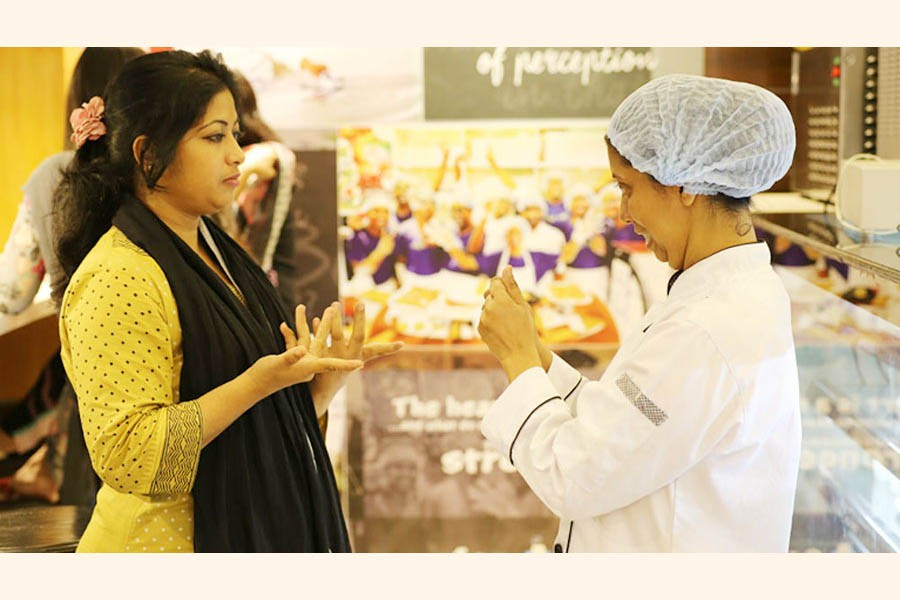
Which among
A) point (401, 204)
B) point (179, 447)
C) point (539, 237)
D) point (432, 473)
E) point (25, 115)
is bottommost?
point (432, 473)

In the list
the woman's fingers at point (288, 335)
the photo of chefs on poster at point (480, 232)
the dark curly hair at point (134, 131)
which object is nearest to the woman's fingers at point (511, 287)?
the woman's fingers at point (288, 335)

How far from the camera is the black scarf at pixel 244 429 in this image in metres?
1.89

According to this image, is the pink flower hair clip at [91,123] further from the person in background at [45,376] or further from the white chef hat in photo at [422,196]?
the white chef hat in photo at [422,196]

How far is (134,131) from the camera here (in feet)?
6.25

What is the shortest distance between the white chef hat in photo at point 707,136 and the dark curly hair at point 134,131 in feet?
2.43

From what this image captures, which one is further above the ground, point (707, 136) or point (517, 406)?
point (707, 136)

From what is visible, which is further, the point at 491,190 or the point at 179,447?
the point at 491,190

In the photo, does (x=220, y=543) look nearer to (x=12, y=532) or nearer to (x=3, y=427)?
(x=12, y=532)

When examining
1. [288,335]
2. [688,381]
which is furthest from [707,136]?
[288,335]

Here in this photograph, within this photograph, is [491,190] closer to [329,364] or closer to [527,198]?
[527,198]

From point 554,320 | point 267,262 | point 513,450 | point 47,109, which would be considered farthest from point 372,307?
point 513,450

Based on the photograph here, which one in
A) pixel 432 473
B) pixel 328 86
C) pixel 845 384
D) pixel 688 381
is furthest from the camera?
pixel 432 473

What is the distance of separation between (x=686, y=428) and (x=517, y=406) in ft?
0.83

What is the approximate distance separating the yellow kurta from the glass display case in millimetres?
1366
